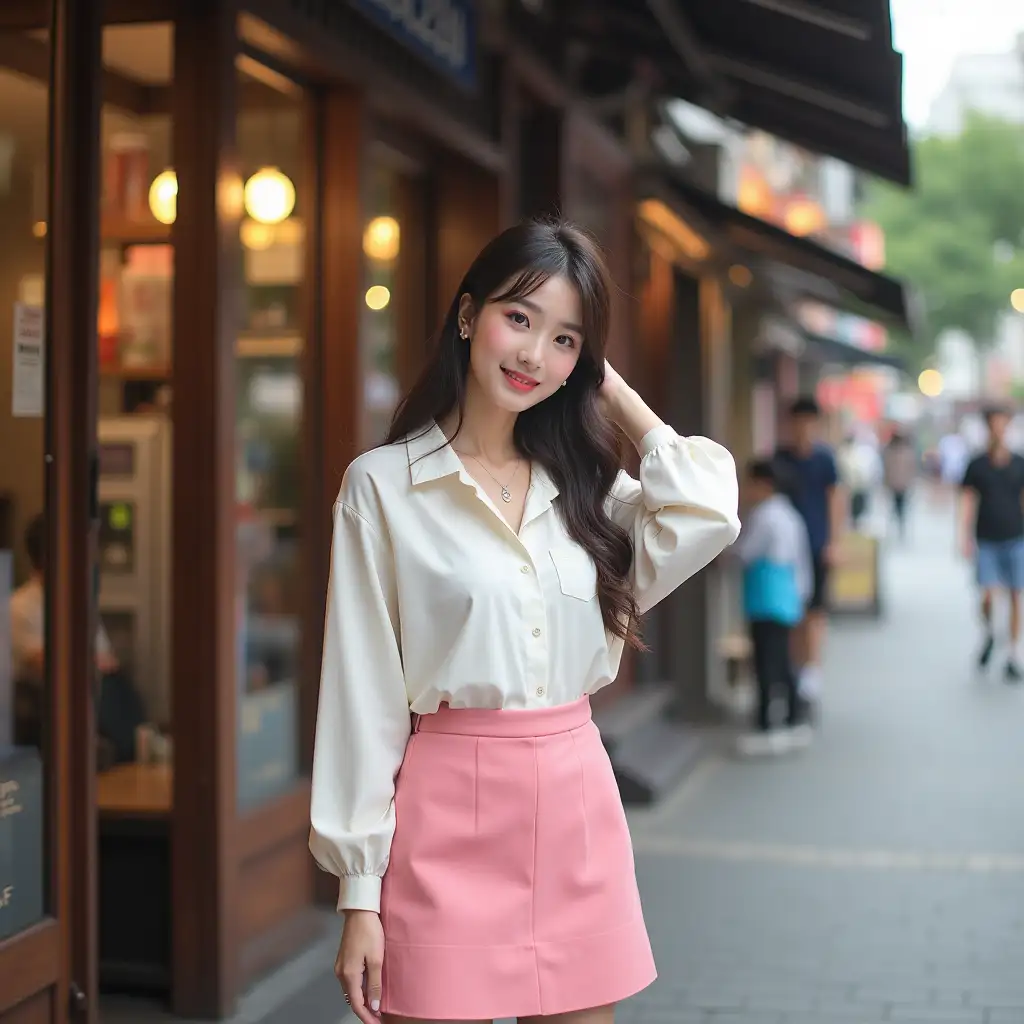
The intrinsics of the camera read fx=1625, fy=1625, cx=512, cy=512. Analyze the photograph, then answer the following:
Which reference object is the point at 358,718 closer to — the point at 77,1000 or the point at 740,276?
the point at 77,1000

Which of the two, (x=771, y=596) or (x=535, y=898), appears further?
(x=771, y=596)

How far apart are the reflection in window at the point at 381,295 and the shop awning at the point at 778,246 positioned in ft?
11.1

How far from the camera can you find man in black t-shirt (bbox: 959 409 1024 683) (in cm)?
1255

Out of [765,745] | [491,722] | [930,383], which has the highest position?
[930,383]

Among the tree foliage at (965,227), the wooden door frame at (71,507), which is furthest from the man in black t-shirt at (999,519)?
the tree foliage at (965,227)

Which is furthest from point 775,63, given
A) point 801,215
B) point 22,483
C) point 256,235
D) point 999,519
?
point 801,215

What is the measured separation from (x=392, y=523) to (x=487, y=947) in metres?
0.70

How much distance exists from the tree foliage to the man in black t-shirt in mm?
38488

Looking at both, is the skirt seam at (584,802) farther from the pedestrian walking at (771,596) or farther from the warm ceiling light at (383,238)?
the pedestrian walking at (771,596)

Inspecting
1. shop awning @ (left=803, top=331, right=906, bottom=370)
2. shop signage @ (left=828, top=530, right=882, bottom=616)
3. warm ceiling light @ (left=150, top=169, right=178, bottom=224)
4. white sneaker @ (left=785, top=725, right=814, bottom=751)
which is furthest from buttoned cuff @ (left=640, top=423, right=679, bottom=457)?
shop awning @ (left=803, top=331, right=906, bottom=370)

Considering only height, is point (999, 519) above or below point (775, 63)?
below

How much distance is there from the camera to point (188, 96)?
4887mm

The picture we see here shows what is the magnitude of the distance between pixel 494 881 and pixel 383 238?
447cm

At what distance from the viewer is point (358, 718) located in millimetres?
2615
